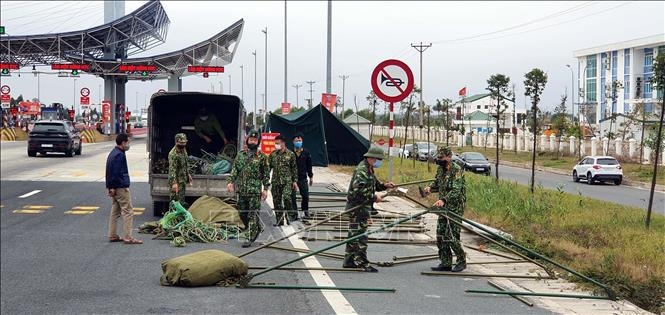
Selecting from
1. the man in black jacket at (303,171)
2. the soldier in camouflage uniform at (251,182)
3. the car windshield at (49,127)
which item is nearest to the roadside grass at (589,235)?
the man in black jacket at (303,171)

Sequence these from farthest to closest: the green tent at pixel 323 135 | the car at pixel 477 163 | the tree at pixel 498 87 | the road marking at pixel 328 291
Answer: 1. the car at pixel 477 163
2. the green tent at pixel 323 135
3. the tree at pixel 498 87
4. the road marking at pixel 328 291

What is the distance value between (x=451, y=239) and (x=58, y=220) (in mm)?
8227

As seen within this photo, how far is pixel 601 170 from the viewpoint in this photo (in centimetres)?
3541

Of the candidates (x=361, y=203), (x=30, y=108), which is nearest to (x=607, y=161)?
(x=361, y=203)

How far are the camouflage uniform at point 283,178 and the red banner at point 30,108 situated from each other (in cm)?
815

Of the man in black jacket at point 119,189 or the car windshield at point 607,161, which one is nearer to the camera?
the man in black jacket at point 119,189

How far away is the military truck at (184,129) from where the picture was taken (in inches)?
592

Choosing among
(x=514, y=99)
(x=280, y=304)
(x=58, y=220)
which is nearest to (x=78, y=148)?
(x=280, y=304)

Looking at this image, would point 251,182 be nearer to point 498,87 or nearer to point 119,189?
point 119,189

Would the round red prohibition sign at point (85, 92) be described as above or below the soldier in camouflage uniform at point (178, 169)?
above

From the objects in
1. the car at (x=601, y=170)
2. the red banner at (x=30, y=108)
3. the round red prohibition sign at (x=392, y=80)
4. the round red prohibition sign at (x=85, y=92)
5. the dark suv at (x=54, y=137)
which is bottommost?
the car at (x=601, y=170)

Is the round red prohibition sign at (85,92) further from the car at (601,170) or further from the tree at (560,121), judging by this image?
the tree at (560,121)

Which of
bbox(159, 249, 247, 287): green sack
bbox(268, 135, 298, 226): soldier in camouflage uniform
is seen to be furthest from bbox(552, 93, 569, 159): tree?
bbox(159, 249, 247, 287): green sack

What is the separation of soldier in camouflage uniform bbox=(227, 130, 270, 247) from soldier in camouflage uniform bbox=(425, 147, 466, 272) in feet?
11.4
